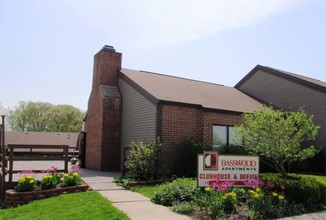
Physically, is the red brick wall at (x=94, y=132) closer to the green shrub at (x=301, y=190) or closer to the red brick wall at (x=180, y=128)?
the red brick wall at (x=180, y=128)

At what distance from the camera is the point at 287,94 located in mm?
21172

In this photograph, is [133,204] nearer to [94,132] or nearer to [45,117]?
[94,132]

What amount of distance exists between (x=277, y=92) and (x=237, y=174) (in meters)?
13.3

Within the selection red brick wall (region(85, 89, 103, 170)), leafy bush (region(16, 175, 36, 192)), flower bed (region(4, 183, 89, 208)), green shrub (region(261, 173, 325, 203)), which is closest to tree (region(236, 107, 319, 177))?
green shrub (region(261, 173, 325, 203))

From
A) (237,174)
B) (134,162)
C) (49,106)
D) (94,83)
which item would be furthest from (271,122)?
(49,106)

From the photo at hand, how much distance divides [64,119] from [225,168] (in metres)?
51.6

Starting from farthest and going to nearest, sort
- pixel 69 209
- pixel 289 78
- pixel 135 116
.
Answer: pixel 289 78, pixel 135 116, pixel 69 209

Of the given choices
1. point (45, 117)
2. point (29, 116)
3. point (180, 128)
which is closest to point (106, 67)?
point (180, 128)

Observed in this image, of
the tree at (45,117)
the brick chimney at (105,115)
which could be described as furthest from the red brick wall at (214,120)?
the tree at (45,117)

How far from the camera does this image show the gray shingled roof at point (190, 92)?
52.7 feet

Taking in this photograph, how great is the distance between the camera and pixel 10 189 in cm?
1089

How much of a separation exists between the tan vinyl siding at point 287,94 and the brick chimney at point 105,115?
9.99 meters

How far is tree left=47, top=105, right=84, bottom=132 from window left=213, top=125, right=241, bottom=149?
146ft

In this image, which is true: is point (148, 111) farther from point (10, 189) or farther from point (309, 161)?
point (309, 161)
